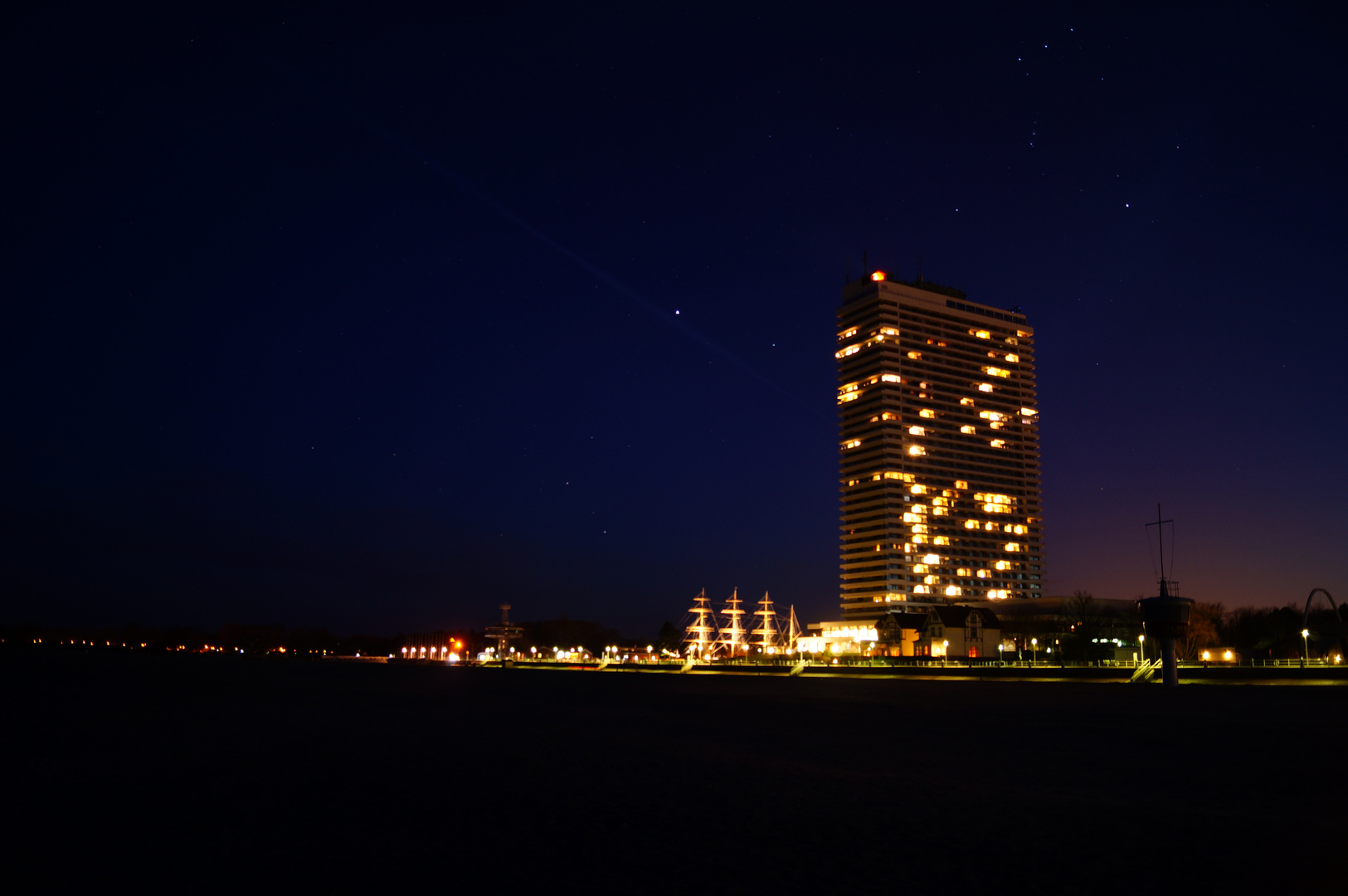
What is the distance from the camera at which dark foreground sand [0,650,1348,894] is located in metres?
11.4

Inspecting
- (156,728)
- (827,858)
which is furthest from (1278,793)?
(156,728)

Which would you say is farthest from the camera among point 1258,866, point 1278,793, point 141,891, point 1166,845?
point 1278,793

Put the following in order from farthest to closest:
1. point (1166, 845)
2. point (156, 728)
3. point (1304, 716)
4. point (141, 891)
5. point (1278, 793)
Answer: point (1304, 716), point (156, 728), point (1278, 793), point (1166, 845), point (141, 891)

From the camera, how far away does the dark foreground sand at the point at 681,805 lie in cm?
1143

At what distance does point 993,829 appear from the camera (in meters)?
14.0

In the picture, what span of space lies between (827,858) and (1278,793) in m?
10.9

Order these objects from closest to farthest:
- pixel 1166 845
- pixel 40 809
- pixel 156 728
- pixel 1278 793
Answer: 1. pixel 1166 845
2. pixel 40 809
3. pixel 1278 793
4. pixel 156 728

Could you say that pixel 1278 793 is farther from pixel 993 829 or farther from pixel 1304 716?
pixel 1304 716

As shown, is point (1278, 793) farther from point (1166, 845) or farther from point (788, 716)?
point (788, 716)

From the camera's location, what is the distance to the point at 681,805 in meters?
16.6

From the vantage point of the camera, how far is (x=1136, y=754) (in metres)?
24.2

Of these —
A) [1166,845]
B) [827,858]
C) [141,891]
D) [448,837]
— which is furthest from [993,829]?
[141,891]

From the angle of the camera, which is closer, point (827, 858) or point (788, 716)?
point (827, 858)

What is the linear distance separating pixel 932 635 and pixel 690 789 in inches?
5877
